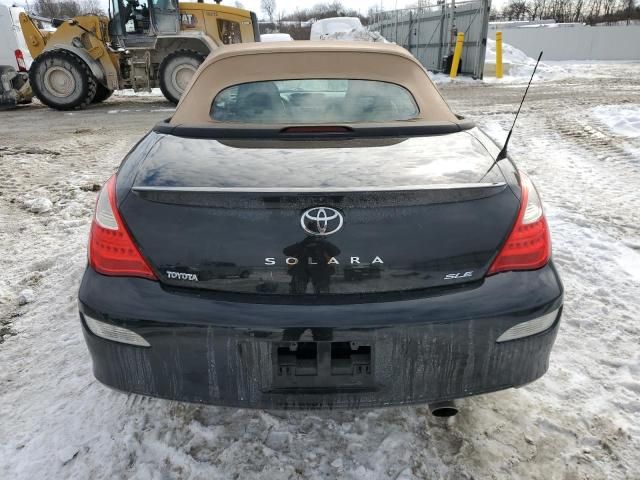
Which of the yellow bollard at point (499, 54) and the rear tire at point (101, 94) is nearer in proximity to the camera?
the rear tire at point (101, 94)

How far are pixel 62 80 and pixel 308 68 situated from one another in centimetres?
1113

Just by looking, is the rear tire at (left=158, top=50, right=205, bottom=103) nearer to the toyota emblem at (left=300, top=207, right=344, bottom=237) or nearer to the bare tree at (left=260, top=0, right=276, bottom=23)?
the toyota emblem at (left=300, top=207, right=344, bottom=237)

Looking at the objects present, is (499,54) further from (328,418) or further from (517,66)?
A: (328,418)

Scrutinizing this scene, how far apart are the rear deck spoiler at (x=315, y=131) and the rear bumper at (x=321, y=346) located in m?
0.80

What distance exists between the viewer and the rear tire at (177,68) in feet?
37.7

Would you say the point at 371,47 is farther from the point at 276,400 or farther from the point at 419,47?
the point at 419,47

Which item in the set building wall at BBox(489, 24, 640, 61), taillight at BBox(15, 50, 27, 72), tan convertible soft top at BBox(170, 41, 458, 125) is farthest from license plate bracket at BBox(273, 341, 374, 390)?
building wall at BBox(489, 24, 640, 61)

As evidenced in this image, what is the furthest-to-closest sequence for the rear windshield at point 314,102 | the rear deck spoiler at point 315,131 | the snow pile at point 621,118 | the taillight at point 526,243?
the snow pile at point 621,118 < the rear windshield at point 314,102 < the rear deck spoiler at point 315,131 < the taillight at point 526,243

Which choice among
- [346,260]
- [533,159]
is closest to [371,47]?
[346,260]

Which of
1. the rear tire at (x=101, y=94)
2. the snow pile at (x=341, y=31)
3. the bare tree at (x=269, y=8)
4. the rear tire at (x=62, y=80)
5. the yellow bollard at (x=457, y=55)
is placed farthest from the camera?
the bare tree at (x=269, y=8)

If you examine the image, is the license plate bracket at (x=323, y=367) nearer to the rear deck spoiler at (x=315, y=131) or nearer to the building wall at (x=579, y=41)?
the rear deck spoiler at (x=315, y=131)

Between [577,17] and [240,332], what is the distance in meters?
68.9

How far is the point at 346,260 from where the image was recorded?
1616 millimetres

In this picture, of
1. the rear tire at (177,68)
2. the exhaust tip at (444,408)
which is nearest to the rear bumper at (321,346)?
the exhaust tip at (444,408)
